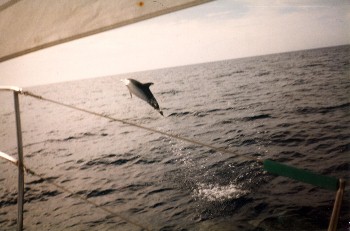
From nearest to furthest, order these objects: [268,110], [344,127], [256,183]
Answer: [256,183] → [344,127] → [268,110]

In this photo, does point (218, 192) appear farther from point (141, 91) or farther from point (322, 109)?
point (322, 109)

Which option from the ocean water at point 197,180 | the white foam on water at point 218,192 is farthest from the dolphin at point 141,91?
the white foam on water at point 218,192

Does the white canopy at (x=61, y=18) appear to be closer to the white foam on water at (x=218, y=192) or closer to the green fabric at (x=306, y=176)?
the green fabric at (x=306, y=176)

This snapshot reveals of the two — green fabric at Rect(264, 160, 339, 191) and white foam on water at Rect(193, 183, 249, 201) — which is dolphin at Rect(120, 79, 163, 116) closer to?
green fabric at Rect(264, 160, 339, 191)

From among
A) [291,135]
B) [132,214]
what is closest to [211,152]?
[291,135]

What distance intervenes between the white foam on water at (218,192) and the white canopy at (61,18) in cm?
954

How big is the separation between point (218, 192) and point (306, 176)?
10.1 metres

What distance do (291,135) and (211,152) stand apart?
488 cm

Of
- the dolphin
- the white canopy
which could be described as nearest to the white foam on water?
the dolphin

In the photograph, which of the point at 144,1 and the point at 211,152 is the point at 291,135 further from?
the point at 144,1

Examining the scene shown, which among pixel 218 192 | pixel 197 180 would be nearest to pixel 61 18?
pixel 218 192

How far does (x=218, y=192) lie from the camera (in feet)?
36.1

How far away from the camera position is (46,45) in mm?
1779

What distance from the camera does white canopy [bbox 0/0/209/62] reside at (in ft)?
4.69
